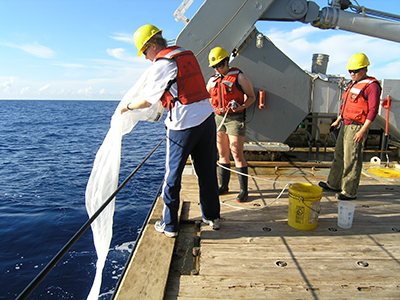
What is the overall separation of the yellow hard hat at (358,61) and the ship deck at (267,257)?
5.57 feet

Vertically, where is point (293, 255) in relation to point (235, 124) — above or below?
below

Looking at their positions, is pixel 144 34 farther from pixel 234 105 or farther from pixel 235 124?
pixel 235 124

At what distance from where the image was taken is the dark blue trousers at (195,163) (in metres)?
2.63

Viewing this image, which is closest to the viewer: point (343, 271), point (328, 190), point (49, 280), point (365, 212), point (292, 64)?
point (343, 271)

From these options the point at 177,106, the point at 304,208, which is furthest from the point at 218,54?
the point at 304,208

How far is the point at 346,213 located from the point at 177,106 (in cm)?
202

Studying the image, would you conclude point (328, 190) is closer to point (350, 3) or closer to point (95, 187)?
point (95, 187)

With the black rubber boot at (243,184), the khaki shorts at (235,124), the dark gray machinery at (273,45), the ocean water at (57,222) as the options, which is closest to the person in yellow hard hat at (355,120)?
the black rubber boot at (243,184)

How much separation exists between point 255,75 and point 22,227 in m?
6.22

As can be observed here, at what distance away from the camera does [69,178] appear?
35.7ft

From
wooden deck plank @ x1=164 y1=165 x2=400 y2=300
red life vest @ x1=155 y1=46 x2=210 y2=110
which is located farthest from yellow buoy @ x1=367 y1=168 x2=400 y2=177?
red life vest @ x1=155 y1=46 x2=210 y2=110

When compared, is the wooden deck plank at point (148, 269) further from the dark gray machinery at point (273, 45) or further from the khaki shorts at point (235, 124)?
the dark gray machinery at point (273, 45)

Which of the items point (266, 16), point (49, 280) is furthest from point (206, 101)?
point (49, 280)

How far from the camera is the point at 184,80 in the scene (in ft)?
8.30
